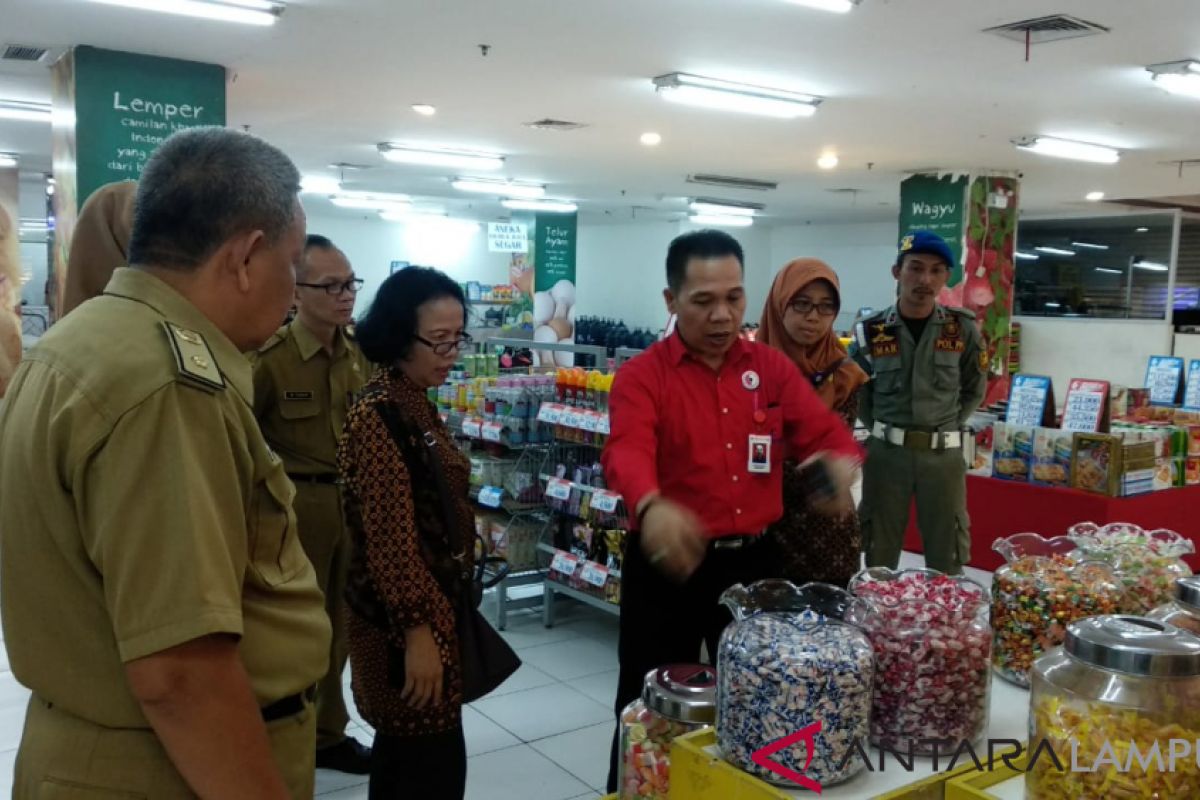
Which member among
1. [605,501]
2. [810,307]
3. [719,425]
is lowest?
[605,501]

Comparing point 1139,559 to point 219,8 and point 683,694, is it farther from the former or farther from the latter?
point 219,8

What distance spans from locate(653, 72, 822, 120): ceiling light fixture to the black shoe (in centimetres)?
456

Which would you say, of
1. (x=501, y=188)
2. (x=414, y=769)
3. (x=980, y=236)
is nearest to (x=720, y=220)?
(x=501, y=188)

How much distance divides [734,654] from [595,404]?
11.4 feet

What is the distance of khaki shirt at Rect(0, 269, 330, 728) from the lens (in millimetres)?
1132

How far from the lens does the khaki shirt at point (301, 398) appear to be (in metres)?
3.29

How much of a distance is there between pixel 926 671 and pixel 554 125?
7550 millimetres

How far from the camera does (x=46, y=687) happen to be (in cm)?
124

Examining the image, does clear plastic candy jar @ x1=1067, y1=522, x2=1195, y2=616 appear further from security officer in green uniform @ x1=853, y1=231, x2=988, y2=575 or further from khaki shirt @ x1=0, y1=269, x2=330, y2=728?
security officer in green uniform @ x1=853, y1=231, x2=988, y2=575

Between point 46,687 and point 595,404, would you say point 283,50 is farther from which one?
point 46,687

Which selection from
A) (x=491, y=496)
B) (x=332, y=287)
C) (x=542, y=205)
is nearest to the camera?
(x=332, y=287)

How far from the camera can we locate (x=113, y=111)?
19.3ft

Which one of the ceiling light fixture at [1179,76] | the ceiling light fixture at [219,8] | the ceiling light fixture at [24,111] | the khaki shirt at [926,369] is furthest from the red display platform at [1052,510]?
the ceiling light fixture at [24,111]

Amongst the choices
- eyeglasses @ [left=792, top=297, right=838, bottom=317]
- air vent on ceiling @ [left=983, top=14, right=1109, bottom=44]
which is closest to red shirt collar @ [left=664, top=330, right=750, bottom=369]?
eyeglasses @ [left=792, top=297, right=838, bottom=317]
